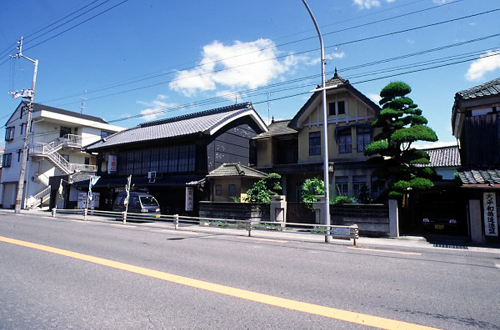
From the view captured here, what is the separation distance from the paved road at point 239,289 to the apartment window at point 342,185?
11.4 meters

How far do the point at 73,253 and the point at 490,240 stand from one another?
51.1 feet

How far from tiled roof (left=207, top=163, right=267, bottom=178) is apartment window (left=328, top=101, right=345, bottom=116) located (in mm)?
6785

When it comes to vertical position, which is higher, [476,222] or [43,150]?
[43,150]

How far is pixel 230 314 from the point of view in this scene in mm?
4227

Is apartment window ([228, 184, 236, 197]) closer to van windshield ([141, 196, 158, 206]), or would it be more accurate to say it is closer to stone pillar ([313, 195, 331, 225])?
van windshield ([141, 196, 158, 206])

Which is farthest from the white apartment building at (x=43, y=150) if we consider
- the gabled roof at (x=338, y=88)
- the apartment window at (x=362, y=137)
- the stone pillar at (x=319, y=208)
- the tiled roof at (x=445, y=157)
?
the tiled roof at (x=445, y=157)

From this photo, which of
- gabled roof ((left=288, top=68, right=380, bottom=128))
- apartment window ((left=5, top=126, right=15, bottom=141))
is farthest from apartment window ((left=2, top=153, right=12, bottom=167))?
gabled roof ((left=288, top=68, right=380, bottom=128))

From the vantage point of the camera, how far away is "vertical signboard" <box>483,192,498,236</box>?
12.5 metres

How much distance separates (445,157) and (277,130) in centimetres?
1495

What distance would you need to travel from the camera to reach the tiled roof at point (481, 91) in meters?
14.2

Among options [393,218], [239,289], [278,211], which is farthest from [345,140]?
[239,289]

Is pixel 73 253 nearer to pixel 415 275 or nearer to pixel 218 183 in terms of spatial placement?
pixel 415 275

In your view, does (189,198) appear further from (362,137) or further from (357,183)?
(362,137)

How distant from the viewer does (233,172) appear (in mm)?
21484
